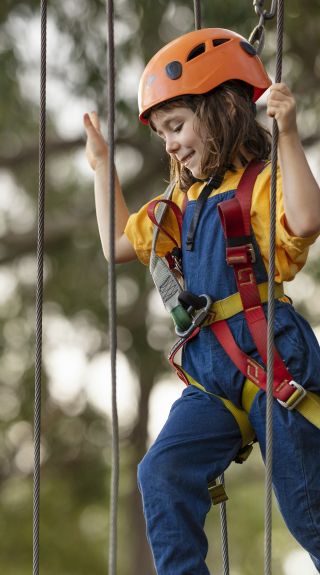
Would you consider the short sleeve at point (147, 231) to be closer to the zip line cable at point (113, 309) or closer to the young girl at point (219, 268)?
the young girl at point (219, 268)

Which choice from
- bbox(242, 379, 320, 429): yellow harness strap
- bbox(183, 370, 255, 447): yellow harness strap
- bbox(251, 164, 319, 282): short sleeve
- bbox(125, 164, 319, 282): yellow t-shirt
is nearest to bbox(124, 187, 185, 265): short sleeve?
bbox(125, 164, 319, 282): yellow t-shirt

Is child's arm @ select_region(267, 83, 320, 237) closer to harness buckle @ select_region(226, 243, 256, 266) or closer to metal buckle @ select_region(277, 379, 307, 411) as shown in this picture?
harness buckle @ select_region(226, 243, 256, 266)

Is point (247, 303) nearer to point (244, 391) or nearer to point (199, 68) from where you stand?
point (244, 391)

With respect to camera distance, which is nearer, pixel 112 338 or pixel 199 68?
pixel 112 338

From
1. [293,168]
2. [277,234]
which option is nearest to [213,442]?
[277,234]

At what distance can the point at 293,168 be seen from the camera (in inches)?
77.7

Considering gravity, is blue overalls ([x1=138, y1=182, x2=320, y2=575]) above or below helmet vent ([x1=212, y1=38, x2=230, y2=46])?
below

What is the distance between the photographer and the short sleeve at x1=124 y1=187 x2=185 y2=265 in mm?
2254

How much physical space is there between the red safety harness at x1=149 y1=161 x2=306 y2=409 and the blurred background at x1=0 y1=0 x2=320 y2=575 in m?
3.93

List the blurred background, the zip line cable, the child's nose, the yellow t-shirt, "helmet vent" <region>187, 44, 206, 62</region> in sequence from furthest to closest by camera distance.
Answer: the blurred background < "helmet vent" <region>187, 44, 206, 62</region> < the child's nose < the yellow t-shirt < the zip line cable

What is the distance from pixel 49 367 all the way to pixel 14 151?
5.58 feet

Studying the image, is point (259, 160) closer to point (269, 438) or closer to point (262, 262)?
point (262, 262)

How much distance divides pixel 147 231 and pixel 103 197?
0.17 metres

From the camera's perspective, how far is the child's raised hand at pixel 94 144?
8.06ft
